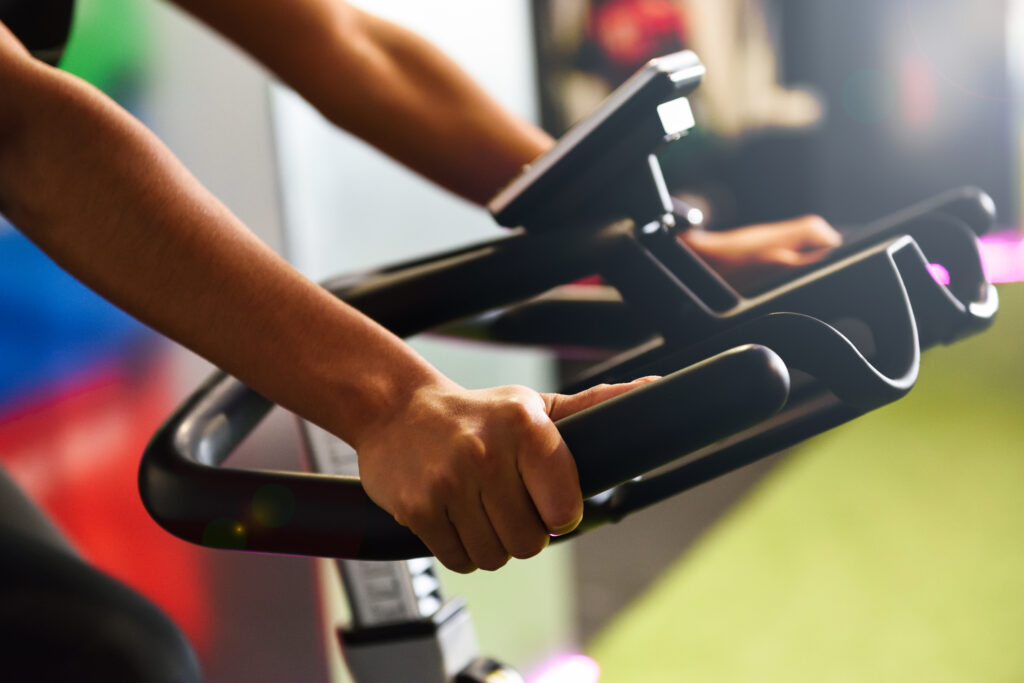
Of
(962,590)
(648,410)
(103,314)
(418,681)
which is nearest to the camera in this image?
(648,410)

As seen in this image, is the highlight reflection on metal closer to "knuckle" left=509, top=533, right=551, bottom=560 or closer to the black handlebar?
the black handlebar

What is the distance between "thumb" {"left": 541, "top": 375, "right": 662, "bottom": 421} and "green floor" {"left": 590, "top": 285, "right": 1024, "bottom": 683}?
1.93m

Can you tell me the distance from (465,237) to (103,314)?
0.91 meters

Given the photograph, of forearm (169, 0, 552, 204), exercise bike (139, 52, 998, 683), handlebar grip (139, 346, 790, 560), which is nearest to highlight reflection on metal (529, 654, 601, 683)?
exercise bike (139, 52, 998, 683)

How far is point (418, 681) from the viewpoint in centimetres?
64

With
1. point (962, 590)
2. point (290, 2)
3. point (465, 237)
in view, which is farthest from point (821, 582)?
point (290, 2)

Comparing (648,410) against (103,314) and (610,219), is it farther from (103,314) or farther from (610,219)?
(103,314)

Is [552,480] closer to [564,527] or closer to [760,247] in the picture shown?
[564,527]

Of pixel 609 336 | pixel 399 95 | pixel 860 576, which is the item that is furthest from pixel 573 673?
pixel 860 576

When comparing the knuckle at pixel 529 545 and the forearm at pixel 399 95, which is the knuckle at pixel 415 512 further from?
the forearm at pixel 399 95

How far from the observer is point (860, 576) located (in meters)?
2.66

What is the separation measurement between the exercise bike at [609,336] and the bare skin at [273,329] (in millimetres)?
27

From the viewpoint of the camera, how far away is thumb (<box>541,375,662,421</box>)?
0.44m

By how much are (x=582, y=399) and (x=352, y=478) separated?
0.13m
